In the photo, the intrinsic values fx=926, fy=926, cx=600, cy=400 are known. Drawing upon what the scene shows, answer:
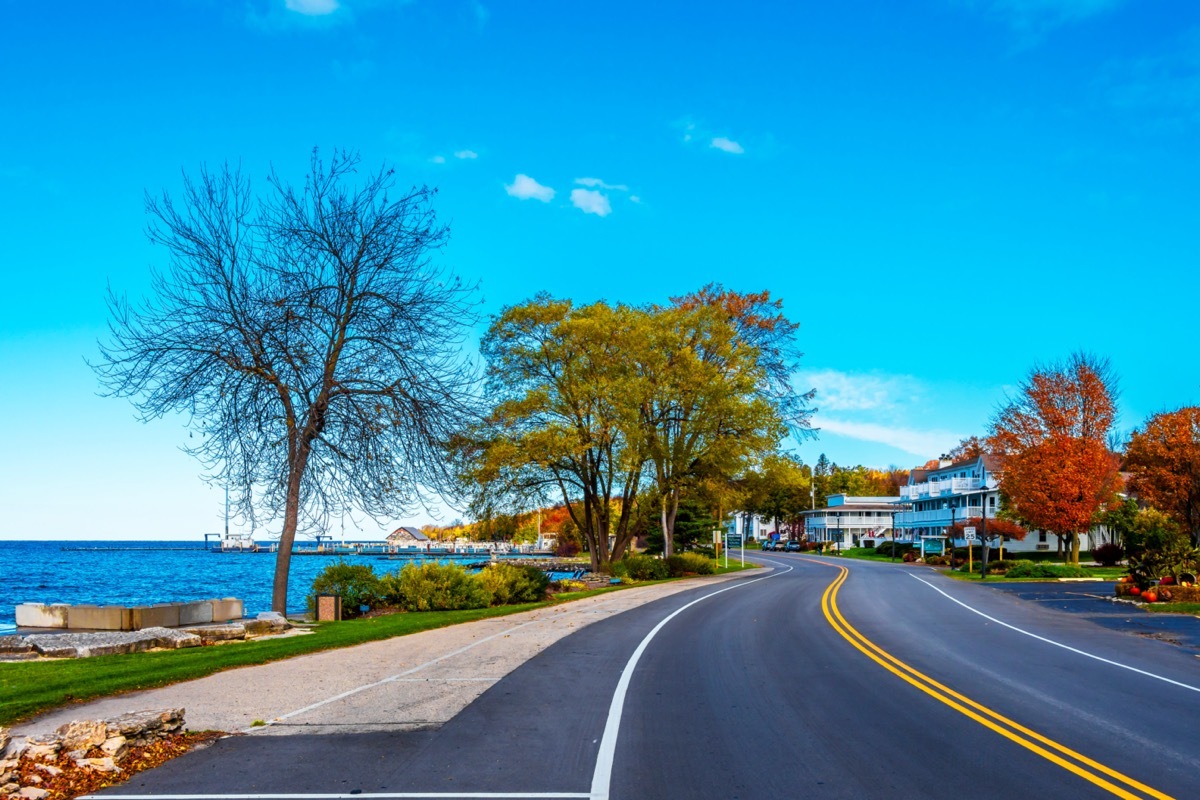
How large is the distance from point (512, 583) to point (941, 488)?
67.0 metres

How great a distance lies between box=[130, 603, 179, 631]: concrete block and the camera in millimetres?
19294

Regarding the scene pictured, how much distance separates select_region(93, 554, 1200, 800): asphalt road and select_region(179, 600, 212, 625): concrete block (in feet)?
28.8

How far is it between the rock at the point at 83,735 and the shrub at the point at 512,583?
20.0 meters

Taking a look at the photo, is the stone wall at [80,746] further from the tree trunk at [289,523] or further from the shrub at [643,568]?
the shrub at [643,568]

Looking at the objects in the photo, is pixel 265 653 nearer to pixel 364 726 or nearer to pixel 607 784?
pixel 364 726

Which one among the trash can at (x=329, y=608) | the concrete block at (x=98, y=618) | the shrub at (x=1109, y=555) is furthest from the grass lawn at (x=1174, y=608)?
the shrub at (x=1109, y=555)

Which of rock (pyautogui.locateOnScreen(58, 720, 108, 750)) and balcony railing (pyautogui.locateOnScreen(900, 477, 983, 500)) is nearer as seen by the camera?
rock (pyautogui.locateOnScreen(58, 720, 108, 750))

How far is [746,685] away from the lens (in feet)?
39.9

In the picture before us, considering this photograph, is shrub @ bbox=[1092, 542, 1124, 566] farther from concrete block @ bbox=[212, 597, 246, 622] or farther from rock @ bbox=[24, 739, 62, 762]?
rock @ bbox=[24, 739, 62, 762]

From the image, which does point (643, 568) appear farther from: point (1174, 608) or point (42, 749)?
point (42, 749)

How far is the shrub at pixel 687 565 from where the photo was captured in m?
47.9

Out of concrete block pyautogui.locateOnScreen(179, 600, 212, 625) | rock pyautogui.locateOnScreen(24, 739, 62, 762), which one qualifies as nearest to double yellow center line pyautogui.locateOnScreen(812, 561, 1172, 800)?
rock pyautogui.locateOnScreen(24, 739, 62, 762)

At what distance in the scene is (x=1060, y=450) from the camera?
4909 cm

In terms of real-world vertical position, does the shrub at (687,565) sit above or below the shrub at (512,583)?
below
